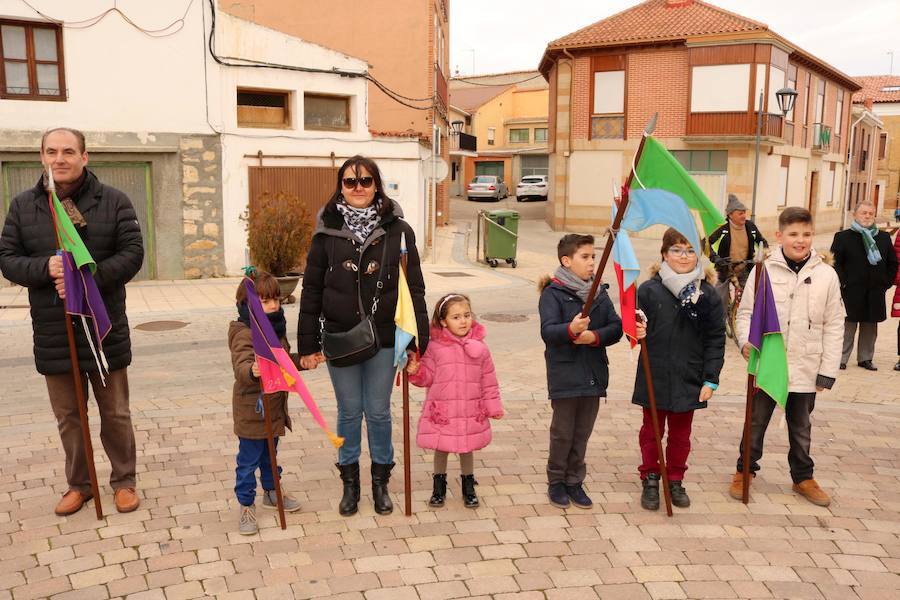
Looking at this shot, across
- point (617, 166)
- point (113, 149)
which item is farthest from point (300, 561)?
point (617, 166)

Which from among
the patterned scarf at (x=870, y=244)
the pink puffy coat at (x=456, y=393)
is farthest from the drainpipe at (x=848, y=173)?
the pink puffy coat at (x=456, y=393)

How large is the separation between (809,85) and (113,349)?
31.8 meters

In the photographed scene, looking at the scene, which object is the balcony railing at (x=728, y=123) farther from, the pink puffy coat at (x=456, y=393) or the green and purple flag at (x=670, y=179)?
the pink puffy coat at (x=456, y=393)

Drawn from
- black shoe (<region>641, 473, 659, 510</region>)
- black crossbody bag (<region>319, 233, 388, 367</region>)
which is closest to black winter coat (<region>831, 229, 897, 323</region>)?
black shoe (<region>641, 473, 659, 510</region>)

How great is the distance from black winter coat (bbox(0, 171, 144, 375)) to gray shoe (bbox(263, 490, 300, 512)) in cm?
111

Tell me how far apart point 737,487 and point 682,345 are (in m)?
0.98

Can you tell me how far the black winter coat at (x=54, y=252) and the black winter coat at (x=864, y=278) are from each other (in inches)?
270

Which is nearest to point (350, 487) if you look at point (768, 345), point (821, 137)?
point (768, 345)

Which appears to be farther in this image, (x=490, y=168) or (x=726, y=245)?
(x=490, y=168)

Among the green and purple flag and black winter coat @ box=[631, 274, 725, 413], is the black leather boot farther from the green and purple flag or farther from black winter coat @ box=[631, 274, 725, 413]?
the green and purple flag

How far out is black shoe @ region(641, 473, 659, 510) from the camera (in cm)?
461

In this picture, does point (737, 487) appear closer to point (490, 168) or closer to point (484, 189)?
point (484, 189)

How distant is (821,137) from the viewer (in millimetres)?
32781

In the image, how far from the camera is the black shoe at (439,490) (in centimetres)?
459
